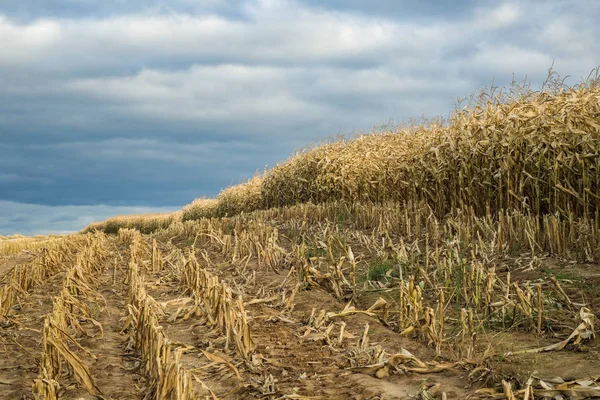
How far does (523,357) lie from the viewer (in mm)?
5188

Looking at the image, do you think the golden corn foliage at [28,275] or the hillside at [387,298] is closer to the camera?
the hillside at [387,298]

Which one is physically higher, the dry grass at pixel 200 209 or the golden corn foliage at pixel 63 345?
the dry grass at pixel 200 209

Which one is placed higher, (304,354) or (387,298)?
(387,298)

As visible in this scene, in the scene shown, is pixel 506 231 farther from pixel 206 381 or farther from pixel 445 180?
pixel 206 381

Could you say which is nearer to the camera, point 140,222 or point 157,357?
point 157,357

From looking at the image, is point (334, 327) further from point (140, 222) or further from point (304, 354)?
point (140, 222)

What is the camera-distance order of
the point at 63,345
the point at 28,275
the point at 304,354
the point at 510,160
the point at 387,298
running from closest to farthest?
the point at 63,345
the point at 304,354
the point at 387,298
the point at 28,275
the point at 510,160

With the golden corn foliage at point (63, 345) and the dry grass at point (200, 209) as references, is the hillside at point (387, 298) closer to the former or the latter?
the golden corn foliage at point (63, 345)

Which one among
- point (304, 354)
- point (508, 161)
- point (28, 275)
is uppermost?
point (508, 161)

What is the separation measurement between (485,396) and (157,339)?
8.74 ft

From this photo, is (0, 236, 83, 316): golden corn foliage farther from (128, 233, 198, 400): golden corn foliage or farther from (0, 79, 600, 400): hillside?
(128, 233, 198, 400): golden corn foliage

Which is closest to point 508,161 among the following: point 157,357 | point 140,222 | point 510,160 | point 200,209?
point 510,160

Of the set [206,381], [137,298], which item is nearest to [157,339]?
[206,381]

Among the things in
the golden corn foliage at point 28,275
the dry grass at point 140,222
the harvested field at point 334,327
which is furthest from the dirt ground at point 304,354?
the dry grass at point 140,222
